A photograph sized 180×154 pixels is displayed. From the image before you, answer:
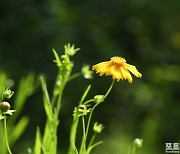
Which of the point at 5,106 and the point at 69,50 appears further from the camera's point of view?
the point at 69,50

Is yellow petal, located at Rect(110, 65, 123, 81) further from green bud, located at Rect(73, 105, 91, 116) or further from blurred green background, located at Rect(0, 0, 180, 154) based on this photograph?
blurred green background, located at Rect(0, 0, 180, 154)

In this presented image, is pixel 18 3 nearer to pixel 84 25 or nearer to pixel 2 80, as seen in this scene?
pixel 84 25

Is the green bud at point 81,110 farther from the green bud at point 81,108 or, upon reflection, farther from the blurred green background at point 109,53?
the blurred green background at point 109,53

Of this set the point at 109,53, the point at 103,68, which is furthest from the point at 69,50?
the point at 109,53

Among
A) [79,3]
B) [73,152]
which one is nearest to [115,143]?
[79,3]

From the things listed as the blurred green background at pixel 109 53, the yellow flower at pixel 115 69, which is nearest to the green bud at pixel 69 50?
the yellow flower at pixel 115 69

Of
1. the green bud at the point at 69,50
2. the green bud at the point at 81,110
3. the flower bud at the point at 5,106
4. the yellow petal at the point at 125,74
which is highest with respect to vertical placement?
the green bud at the point at 69,50

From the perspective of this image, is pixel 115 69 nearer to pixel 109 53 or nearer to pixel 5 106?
pixel 5 106

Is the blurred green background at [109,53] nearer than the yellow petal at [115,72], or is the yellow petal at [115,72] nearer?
the yellow petal at [115,72]

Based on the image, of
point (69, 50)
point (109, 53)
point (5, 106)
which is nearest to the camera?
point (5, 106)
